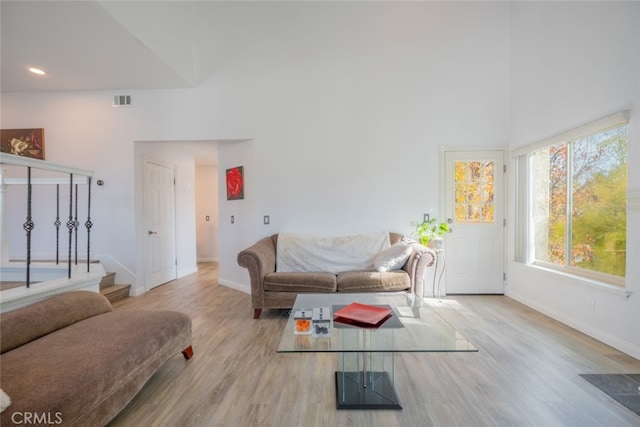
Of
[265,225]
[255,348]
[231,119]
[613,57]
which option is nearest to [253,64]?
[231,119]

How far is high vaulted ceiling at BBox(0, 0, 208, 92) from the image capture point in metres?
2.60

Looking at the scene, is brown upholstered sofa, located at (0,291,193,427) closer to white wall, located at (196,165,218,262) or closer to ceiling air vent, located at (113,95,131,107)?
ceiling air vent, located at (113,95,131,107)

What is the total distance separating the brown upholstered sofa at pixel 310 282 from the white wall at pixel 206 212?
409 centimetres

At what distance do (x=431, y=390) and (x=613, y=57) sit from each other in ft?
10.4

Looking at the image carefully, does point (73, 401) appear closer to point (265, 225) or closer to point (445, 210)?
point (265, 225)

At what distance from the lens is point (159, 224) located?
4.71 meters

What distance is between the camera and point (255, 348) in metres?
2.53

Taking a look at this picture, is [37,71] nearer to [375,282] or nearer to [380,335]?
[375,282]

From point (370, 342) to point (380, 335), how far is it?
98 mm

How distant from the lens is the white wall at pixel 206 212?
6.89 metres

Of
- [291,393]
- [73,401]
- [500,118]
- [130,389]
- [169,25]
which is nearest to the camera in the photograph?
[73,401]

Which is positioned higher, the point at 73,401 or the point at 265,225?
the point at 265,225

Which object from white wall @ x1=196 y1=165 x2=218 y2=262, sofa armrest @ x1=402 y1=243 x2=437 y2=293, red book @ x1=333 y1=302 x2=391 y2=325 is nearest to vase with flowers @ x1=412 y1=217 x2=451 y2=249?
sofa armrest @ x1=402 y1=243 x2=437 y2=293

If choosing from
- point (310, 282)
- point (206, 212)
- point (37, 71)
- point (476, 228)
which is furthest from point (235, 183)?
point (476, 228)
